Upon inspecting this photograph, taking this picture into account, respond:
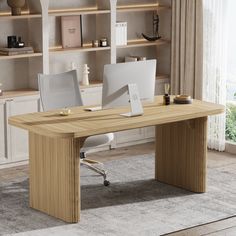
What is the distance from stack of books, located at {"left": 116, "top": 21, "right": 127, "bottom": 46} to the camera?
27.9ft

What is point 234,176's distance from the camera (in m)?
7.33

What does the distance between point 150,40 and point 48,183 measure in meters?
3.34

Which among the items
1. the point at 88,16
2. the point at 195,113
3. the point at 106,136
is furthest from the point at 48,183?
the point at 88,16

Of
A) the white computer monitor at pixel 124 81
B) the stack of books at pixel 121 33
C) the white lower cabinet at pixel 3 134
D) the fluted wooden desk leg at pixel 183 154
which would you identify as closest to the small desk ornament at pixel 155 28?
the stack of books at pixel 121 33

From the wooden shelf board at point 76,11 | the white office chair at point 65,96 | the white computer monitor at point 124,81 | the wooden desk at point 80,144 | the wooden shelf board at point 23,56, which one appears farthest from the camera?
the wooden shelf board at point 76,11

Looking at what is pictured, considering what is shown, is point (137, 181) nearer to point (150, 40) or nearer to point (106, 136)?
point (106, 136)

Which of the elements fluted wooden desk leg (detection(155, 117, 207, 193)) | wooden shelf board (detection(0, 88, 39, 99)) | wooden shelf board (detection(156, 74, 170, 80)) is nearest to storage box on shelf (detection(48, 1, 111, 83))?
wooden shelf board (detection(0, 88, 39, 99))

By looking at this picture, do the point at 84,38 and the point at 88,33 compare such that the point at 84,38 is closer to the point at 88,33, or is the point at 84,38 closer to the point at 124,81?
the point at 88,33

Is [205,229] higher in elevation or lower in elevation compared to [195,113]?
lower

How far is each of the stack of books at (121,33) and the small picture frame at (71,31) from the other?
46cm

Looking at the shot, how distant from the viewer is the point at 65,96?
7133 mm

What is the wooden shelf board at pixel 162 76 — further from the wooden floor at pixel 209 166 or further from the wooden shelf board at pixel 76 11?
the wooden shelf board at pixel 76 11

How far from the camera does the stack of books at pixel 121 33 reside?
8492 mm

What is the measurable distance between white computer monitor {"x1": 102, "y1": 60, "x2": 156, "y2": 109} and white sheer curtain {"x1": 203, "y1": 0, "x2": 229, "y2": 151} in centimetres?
200
